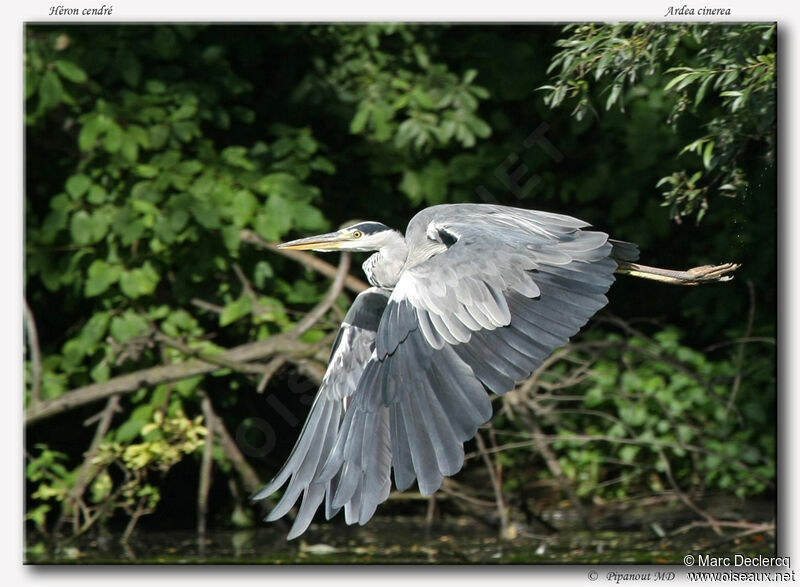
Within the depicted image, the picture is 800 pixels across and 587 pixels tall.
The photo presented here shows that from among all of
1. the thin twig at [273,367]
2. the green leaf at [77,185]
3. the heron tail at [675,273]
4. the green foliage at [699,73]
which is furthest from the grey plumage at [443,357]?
the green leaf at [77,185]

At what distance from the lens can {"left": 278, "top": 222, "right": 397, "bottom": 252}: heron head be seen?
3.23 m

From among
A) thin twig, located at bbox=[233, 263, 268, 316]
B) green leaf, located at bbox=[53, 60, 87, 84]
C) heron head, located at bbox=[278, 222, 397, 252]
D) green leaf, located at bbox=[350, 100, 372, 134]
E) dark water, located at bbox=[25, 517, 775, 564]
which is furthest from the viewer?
green leaf, located at bbox=[350, 100, 372, 134]

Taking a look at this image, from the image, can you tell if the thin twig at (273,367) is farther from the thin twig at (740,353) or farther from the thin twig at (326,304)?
the thin twig at (740,353)

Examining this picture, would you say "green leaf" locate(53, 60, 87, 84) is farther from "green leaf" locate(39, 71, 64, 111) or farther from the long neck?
the long neck

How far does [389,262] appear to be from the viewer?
3.19 metres

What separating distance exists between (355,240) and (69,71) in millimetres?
1443

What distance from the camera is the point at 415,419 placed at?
2436 mm

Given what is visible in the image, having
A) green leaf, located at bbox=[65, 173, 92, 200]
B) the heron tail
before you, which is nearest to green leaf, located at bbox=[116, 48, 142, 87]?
green leaf, located at bbox=[65, 173, 92, 200]

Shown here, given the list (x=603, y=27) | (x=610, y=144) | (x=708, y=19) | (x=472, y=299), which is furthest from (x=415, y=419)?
(x=610, y=144)

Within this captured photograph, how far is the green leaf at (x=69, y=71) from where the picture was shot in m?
4.04

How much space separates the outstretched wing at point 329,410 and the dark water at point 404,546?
3.55 feet

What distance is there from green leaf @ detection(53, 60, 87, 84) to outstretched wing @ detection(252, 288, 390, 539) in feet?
5.40

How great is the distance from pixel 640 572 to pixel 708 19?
172cm

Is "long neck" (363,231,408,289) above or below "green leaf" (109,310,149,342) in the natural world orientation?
above
